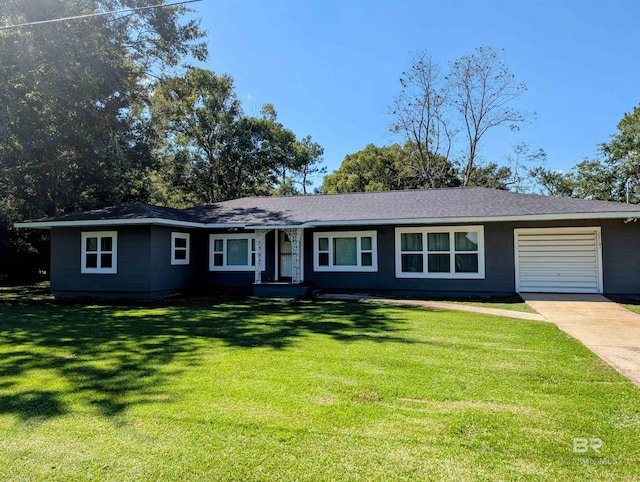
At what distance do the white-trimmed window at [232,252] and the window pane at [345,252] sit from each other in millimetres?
2810

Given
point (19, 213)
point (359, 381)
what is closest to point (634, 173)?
point (359, 381)

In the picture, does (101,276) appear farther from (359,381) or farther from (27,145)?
(359,381)

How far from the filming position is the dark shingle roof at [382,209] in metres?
11.5

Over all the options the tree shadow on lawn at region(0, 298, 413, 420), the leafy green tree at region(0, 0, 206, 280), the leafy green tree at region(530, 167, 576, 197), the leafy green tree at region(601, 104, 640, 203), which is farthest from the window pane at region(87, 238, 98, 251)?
the leafy green tree at region(530, 167, 576, 197)

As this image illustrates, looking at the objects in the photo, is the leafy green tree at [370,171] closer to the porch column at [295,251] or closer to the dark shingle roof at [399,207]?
the dark shingle roof at [399,207]

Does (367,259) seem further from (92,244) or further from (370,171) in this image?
(370,171)

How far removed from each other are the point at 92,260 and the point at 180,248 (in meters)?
2.64

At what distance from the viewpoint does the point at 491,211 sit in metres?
11.9

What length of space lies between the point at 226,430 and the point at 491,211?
422 inches

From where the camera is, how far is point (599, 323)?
24.4ft

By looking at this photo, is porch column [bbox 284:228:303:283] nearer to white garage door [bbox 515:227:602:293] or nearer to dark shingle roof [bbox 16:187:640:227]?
dark shingle roof [bbox 16:187:640:227]

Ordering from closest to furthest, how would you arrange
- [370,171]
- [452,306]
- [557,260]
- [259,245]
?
[452,306]
[557,260]
[259,245]
[370,171]

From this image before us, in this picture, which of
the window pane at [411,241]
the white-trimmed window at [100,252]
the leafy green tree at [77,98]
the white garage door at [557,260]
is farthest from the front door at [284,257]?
the leafy green tree at [77,98]

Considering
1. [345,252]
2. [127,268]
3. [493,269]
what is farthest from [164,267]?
[493,269]
